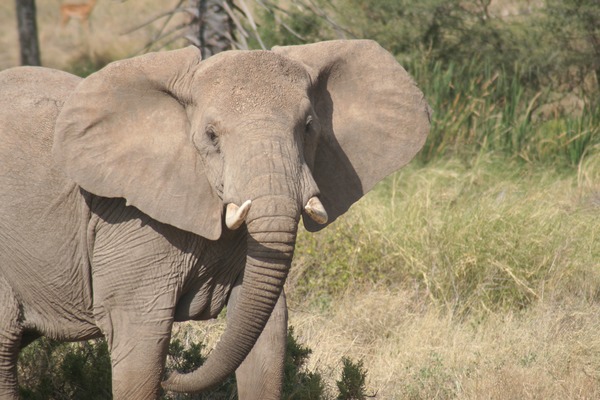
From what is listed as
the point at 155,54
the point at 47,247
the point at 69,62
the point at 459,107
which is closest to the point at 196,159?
the point at 155,54

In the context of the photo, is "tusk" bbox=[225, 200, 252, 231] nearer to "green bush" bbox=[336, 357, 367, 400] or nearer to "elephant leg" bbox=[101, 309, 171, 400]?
"elephant leg" bbox=[101, 309, 171, 400]

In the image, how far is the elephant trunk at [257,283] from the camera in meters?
3.58

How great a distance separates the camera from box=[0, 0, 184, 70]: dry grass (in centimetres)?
1897

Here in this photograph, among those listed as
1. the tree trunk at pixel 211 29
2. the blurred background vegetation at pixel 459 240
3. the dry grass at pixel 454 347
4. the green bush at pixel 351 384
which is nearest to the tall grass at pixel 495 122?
the blurred background vegetation at pixel 459 240

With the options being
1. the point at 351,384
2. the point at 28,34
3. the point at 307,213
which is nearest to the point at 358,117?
the point at 307,213

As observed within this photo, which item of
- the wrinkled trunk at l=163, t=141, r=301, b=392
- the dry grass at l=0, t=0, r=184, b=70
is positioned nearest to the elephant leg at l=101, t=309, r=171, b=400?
the wrinkled trunk at l=163, t=141, r=301, b=392

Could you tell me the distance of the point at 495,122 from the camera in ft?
34.3

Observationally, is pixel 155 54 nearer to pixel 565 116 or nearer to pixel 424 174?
pixel 424 174

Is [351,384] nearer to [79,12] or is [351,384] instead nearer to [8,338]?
[8,338]

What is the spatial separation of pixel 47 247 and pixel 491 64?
7.48 metres

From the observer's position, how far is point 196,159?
4027 millimetres

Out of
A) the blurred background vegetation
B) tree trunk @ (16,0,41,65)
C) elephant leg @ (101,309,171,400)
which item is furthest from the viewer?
tree trunk @ (16,0,41,65)

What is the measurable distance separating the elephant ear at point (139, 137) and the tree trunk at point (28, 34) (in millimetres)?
6532

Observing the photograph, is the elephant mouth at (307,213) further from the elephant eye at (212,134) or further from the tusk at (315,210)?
the elephant eye at (212,134)
